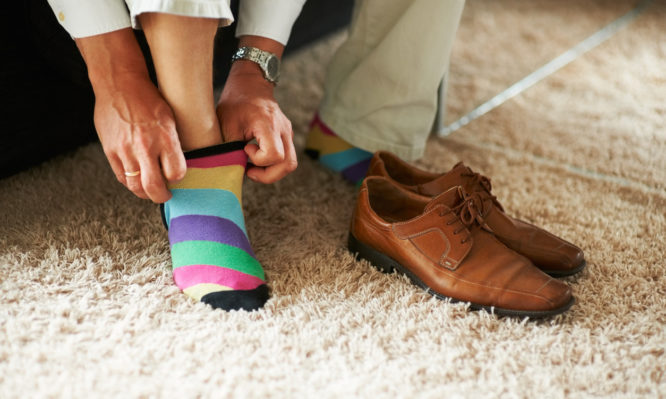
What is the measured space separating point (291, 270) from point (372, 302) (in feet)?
0.41

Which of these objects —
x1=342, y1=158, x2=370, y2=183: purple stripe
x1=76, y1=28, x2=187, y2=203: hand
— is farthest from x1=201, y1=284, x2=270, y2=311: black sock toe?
x1=342, y1=158, x2=370, y2=183: purple stripe

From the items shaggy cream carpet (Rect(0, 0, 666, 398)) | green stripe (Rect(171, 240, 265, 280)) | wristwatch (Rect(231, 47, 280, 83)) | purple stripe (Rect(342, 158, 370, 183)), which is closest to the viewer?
shaggy cream carpet (Rect(0, 0, 666, 398))

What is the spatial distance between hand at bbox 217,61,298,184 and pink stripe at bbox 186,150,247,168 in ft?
0.04

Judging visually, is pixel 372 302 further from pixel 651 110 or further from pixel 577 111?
pixel 651 110

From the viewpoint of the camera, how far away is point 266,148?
67 centimetres

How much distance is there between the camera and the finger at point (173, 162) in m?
0.60

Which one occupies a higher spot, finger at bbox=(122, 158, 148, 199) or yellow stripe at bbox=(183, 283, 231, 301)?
finger at bbox=(122, 158, 148, 199)

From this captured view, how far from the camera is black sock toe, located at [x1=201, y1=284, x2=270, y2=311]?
618mm

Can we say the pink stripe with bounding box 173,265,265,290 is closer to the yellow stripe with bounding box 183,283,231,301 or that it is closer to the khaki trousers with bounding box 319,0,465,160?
the yellow stripe with bounding box 183,283,231,301

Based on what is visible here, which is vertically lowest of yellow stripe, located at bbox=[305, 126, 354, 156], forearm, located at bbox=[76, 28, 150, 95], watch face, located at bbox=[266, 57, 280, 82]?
yellow stripe, located at bbox=[305, 126, 354, 156]

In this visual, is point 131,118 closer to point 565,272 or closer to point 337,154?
point 337,154

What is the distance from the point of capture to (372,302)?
2.13ft

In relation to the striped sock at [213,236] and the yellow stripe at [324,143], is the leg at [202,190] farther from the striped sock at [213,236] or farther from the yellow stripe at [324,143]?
the yellow stripe at [324,143]

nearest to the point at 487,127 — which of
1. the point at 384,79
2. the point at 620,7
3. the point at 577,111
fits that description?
the point at 577,111
